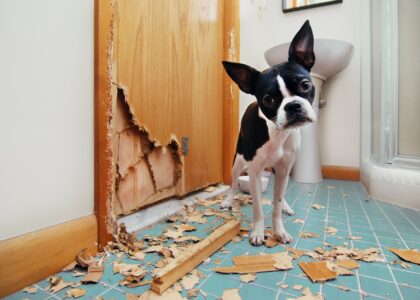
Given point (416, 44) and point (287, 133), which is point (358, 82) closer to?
point (416, 44)

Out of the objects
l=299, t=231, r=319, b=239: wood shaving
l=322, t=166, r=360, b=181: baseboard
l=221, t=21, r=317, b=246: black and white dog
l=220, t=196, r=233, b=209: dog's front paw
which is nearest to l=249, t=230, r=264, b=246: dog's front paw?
l=221, t=21, r=317, b=246: black and white dog

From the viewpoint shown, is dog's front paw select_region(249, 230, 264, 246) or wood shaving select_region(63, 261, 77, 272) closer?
wood shaving select_region(63, 261, 77, 272)

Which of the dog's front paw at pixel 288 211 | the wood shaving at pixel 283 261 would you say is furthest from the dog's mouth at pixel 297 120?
the dog's front paw at pixel 288 211

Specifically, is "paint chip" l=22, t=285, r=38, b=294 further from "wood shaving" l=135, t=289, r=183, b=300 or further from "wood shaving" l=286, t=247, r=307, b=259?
"wood shaving" l=286, t=247, r=307, b=259

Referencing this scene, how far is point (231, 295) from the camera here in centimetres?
63

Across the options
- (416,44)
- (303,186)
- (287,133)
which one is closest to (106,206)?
(287,133)

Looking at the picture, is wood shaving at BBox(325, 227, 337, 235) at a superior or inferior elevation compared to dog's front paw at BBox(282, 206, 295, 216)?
inferior

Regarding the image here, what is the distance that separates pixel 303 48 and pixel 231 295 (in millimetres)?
764

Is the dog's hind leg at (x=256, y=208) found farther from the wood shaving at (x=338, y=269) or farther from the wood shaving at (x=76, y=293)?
the wood shaving at (x=76, y=293)

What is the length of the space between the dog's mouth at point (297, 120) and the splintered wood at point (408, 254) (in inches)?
20.5

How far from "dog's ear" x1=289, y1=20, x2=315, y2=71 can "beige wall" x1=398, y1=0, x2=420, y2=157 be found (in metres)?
1.10

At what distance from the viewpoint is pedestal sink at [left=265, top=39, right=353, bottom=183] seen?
1.81m

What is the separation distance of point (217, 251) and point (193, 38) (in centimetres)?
112

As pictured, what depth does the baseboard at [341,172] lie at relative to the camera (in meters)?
2.14
